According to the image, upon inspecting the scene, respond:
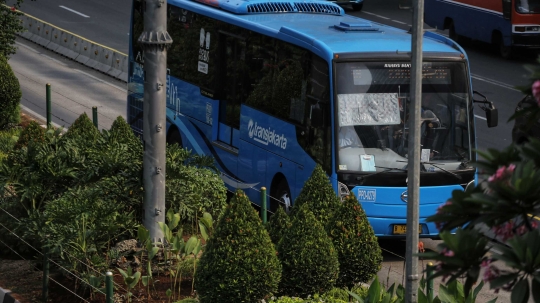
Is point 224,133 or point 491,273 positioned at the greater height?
point 491,273

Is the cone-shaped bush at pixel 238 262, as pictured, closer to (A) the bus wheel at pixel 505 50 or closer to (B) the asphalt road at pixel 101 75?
(B) the asphalt road at pixel 101 75

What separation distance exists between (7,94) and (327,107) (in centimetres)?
827

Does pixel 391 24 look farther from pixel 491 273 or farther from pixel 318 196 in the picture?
pixel 491 273

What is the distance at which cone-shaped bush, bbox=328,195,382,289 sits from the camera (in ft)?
33.0

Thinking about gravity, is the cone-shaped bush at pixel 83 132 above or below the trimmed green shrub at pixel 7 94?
above

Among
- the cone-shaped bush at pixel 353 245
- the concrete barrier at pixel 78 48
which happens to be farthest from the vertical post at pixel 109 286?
the concrete barrier at pixel 78 48

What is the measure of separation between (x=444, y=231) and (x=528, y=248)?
1.36 ft

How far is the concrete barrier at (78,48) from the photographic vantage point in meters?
28.1

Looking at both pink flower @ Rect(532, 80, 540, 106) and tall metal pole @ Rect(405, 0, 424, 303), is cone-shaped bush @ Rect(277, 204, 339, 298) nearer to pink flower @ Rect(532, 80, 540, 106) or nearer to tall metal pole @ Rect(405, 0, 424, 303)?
tall metal pole @ Rect(405, 0, 424, 303)

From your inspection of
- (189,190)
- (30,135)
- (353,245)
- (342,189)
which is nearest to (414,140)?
(353,245)

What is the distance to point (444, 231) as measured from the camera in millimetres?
4676

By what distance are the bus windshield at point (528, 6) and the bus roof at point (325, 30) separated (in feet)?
46.8

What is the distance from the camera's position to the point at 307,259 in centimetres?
941

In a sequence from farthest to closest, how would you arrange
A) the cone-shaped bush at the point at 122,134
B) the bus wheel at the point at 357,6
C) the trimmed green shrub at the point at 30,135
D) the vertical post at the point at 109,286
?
the bus wheel at the point at 357,6 < the trimmed green shrub at the point at 30,135 < the cone-shaped bush at the point at 122,134 < the vertical post at the point at 109,286
